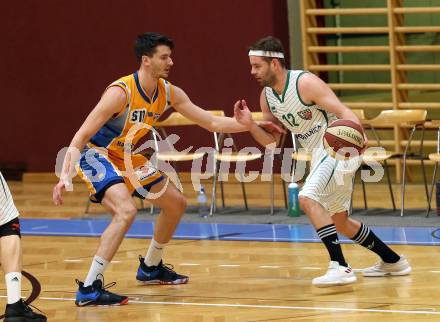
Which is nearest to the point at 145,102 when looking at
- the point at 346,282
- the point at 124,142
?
the point at 124,142

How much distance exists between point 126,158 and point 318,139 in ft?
4.53

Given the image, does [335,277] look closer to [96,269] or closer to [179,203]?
[179,203]

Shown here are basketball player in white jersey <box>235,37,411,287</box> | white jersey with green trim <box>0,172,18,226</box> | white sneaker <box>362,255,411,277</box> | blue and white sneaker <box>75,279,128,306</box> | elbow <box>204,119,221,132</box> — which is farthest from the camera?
elbow <box>204,119,221,132</box>

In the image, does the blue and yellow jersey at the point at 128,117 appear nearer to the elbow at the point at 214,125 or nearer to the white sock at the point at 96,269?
the elbow at the point at 214,125

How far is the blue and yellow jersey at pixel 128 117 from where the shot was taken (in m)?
7.98

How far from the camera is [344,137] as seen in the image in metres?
7.79

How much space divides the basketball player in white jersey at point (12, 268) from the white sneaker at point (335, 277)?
197 cm

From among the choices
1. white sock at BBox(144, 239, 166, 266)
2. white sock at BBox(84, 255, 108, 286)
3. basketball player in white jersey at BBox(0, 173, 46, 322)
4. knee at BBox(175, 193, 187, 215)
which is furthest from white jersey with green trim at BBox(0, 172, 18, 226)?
white sock at BBox(144, 239, 166, 266)

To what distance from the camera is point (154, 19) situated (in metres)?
15.0

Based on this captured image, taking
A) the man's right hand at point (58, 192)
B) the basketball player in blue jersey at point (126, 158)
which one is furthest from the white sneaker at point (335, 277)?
the man's right hand at point (58, 192)

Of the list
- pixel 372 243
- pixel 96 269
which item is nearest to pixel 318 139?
pixel 372 243

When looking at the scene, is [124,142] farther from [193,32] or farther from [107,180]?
[193,32]

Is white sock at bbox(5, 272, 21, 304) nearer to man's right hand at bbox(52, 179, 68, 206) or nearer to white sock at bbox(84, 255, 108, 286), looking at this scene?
man's right hand at bbox(52, 179, 68, 206)

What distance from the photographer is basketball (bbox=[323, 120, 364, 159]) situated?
7789 millimetres
